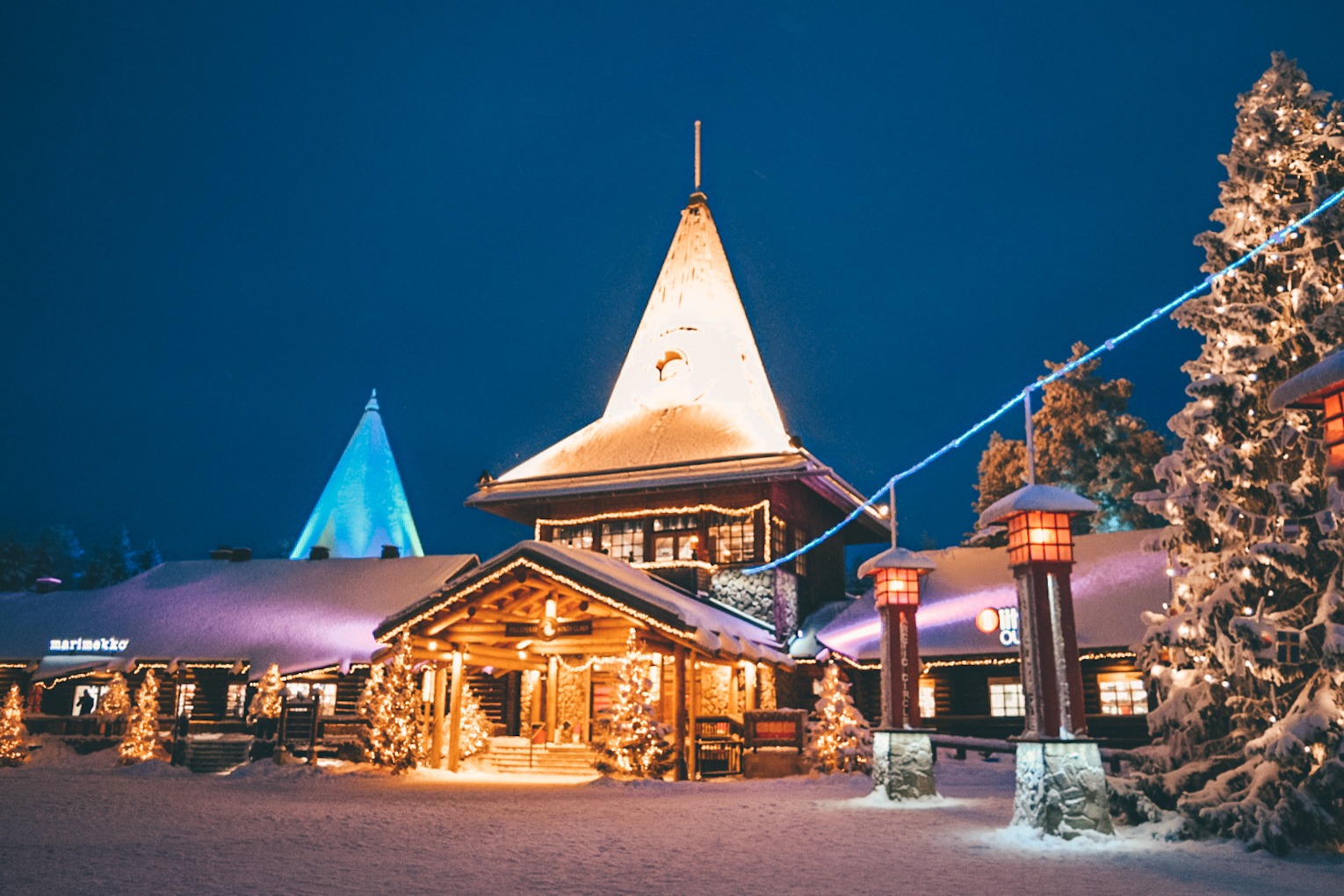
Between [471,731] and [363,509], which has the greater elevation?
[363,509]

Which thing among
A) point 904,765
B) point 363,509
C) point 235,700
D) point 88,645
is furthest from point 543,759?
point 363,509

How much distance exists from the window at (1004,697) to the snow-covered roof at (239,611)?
49.2 ft

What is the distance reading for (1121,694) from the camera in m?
21.7

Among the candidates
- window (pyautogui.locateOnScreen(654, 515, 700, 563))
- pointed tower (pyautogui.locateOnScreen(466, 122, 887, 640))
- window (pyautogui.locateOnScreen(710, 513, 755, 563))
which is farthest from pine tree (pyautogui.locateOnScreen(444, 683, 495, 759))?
window (pyautogui.locateOnScreen(710, 513, 755, 563))

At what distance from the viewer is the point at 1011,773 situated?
19547 mm

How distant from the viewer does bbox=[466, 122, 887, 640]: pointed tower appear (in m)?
24.0

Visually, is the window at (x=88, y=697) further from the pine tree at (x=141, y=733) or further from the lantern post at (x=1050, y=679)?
the lantern post at (x=1050, y=679)

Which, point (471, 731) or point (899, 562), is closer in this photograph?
point (899, 562)

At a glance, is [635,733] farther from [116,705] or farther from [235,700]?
[235,700]

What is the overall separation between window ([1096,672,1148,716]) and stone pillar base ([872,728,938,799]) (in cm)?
940

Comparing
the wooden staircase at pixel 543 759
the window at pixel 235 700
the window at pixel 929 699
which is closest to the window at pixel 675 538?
the wooden staircase at pixel 543 759

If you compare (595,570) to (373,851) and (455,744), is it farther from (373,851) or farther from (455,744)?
(373,851)

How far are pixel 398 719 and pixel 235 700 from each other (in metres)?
11.7

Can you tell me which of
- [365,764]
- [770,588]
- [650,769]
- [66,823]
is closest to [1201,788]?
[650,769]
